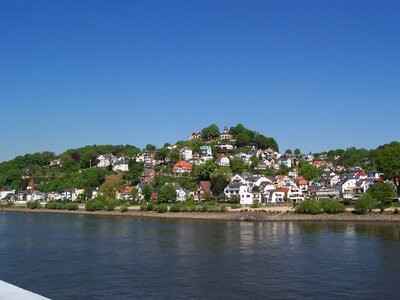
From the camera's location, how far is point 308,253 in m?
13.7

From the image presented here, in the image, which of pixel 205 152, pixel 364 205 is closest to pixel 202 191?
pixel 364 205

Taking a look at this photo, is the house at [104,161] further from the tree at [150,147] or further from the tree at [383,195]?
the tree at [383,195]

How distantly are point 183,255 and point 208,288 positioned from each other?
4.14 metres

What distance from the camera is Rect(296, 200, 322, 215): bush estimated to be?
25.3m

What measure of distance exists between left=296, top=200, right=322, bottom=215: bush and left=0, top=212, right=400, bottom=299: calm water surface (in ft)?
17.6

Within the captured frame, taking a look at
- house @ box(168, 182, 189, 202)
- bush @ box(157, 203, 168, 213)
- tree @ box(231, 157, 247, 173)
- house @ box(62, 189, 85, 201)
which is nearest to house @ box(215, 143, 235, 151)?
tree @ box(231, 157, 247, 173)

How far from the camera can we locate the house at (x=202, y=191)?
3391cm

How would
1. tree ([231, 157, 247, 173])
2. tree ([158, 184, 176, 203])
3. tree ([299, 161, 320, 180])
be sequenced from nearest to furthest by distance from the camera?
tree ([158, 184, 176, 203]), tree ([299, 161, 320, 180]), tree ([231, 157, 247, 173])

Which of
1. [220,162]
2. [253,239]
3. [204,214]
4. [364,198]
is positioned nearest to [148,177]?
[220,162]

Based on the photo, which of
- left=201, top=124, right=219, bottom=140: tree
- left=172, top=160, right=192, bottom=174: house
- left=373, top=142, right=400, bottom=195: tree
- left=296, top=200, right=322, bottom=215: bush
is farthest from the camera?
left=201, top=124, right=219, bottom=140: tree

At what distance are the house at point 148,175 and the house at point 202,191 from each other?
306 inches

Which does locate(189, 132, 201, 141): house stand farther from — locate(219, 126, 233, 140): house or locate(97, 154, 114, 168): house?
locate(97, 154, 114, 168): house

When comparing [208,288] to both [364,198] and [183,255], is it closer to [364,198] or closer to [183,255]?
[183,255]

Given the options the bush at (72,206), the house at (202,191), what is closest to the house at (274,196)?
the house at (202,191)
